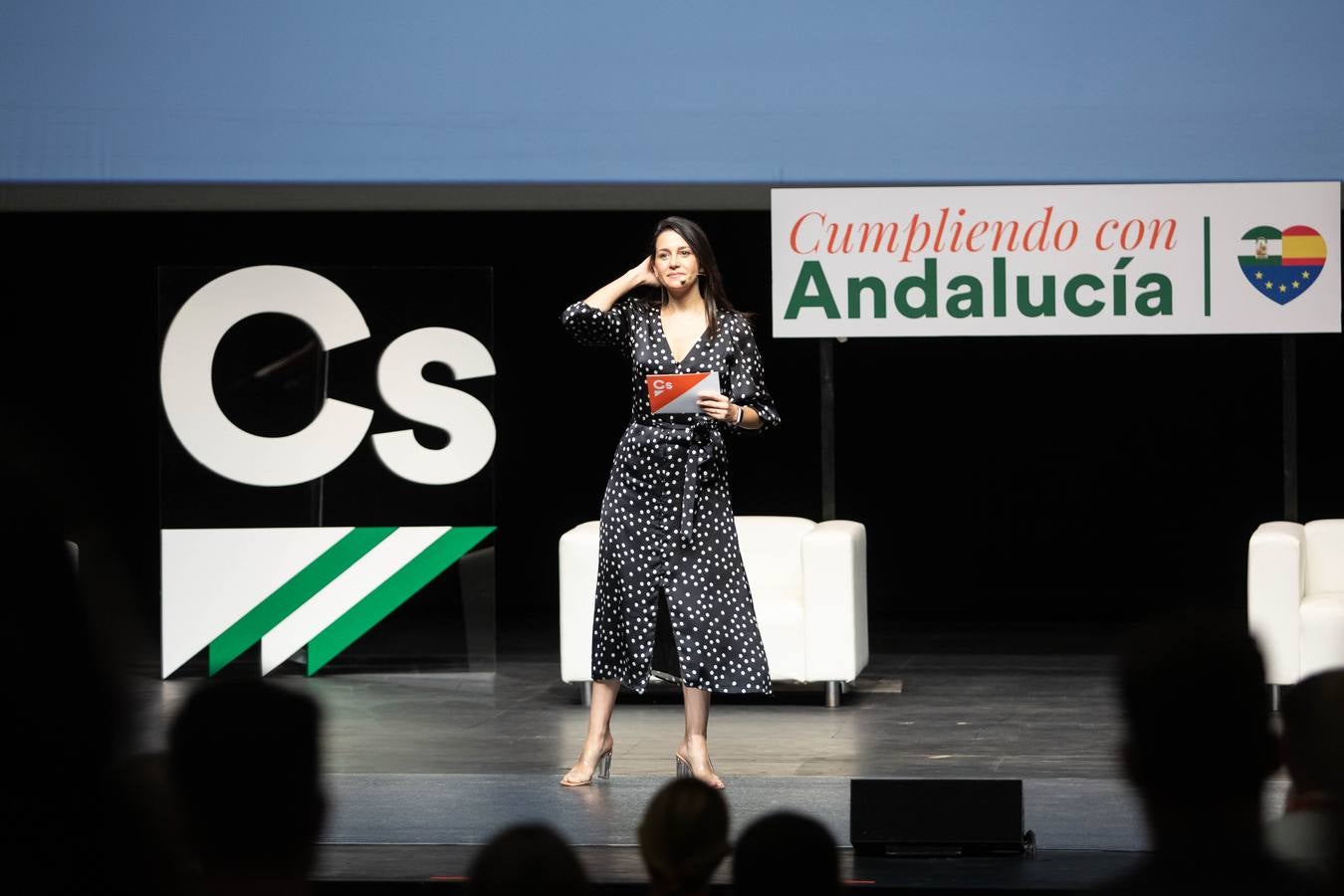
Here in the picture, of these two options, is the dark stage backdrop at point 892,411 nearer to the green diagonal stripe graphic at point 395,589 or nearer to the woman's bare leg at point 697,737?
the green diagonal stripe graphic at point 395,589

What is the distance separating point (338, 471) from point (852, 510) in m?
2.70

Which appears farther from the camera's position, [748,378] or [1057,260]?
[1057,260]

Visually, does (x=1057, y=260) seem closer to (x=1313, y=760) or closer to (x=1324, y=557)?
(x=1324, y=557)

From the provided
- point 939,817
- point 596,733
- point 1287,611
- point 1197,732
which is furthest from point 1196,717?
point 1287,611

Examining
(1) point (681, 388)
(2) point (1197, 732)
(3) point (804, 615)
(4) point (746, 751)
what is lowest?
(4) point (746, 751)

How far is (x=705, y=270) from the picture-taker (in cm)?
439

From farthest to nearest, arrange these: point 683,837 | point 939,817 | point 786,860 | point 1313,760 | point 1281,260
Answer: point 1281,260 → point 939,817 → point 683,837 → point 786,860 → point 1313,760

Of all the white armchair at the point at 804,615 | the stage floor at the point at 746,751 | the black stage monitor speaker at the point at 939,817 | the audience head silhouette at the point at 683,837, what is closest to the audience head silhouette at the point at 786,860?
the audience head silhouette at the point at 683,837


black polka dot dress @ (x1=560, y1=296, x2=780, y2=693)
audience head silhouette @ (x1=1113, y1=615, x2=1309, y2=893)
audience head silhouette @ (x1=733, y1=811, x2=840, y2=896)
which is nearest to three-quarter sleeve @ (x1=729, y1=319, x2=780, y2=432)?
black polka dot dress @ (x1=560, y1=296, x2=780, y2=693)

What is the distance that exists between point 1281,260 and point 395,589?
3.13 metres

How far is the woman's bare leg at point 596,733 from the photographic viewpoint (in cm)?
442

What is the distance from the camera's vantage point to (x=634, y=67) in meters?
5.99

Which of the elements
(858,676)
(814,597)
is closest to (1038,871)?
(814,597)

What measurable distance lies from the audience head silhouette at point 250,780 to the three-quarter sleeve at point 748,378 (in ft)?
10.1
